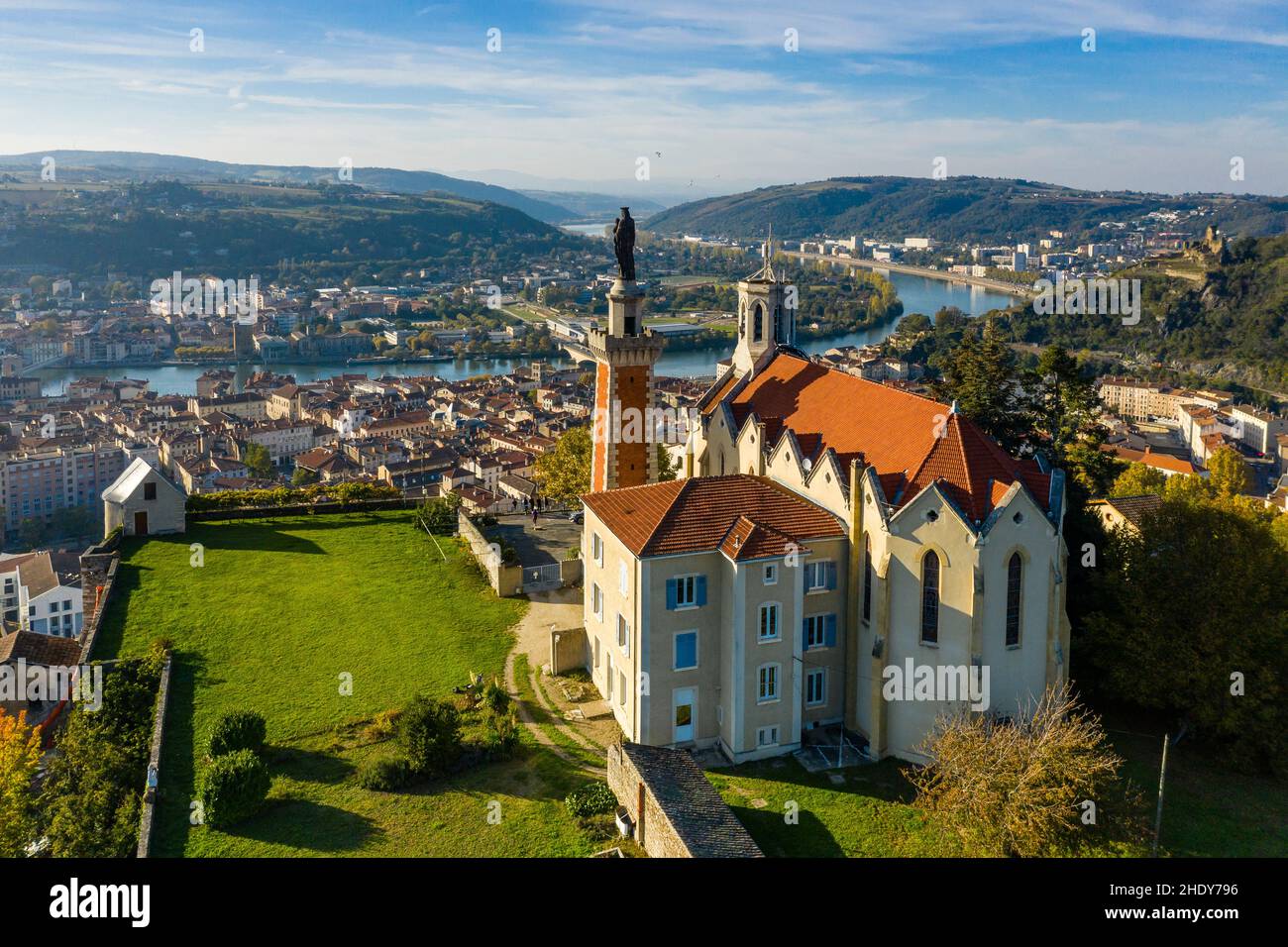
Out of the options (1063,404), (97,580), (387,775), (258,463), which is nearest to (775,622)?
(387,775)

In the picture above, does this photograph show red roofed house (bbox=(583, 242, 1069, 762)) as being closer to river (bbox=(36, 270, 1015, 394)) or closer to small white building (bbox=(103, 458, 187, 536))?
small white building (bbox=(103, 458, 187, 536))

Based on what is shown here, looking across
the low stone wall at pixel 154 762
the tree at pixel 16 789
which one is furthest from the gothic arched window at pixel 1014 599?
the tree at pixel 16 789

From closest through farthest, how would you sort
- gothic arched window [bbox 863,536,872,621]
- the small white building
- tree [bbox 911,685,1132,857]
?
tree [bbox 911,685,1132,857] → gothic arched window [bbox 863,536,872,621] → the small white building

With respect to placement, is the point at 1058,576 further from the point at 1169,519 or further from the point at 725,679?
the point at 725,679

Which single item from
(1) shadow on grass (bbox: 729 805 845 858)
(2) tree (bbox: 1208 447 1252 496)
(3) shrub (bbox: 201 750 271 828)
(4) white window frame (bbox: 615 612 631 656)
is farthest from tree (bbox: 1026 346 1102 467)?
(3) shrub (bbox: 201 750 271 828)

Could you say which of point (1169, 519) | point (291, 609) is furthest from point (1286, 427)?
point (291, 609)

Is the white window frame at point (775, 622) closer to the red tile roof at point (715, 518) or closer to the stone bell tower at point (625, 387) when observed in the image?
the red tile roof at point (715, 518)
